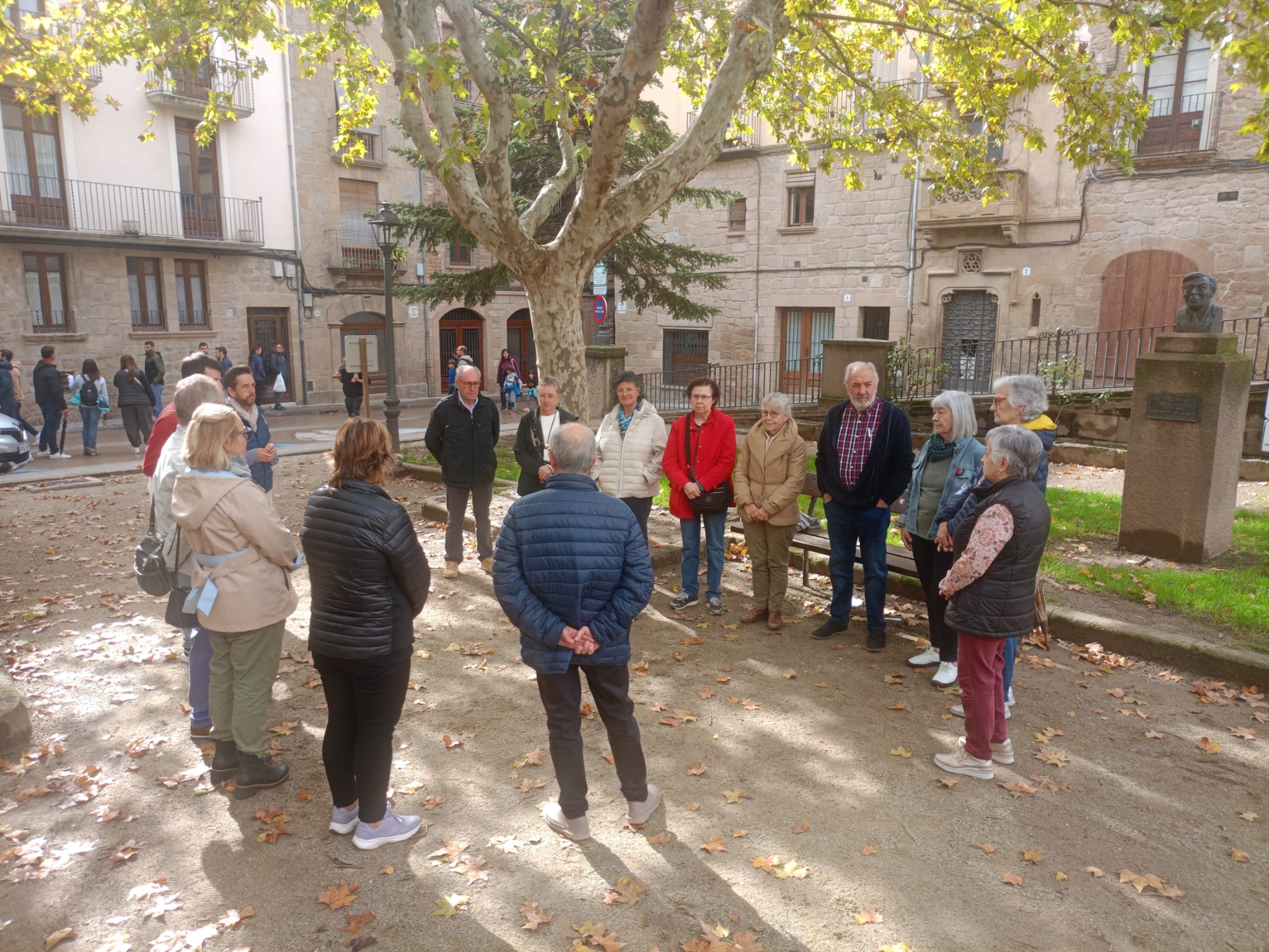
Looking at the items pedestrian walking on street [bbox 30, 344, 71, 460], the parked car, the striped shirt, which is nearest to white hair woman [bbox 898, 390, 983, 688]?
the striped shirt

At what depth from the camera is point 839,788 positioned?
4402mm


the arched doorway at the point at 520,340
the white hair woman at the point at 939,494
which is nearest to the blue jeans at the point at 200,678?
the white hair woman at the point at 939,494

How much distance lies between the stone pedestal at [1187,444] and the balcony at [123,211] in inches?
856

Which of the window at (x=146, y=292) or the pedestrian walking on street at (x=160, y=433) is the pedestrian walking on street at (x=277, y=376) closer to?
the window at (x=146, y=292)

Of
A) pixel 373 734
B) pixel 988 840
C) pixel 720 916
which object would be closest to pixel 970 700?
pixel 988 840

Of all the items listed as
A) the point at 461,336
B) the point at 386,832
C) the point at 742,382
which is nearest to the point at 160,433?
the point at 386,832

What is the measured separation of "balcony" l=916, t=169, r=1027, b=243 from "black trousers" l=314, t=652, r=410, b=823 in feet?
57.6

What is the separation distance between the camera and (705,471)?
21.7ft

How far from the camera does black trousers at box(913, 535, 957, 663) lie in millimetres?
5586

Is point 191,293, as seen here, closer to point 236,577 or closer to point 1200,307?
point 236,577

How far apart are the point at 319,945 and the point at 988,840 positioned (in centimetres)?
284

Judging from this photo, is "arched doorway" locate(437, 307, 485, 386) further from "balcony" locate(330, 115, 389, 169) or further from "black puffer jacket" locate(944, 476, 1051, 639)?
"black puffer jacket" locate(944, 476, 1051, 639)

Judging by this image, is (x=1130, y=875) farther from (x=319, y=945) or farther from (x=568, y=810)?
(x=319, y=945)

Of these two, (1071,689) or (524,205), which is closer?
(1071,689)
